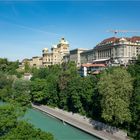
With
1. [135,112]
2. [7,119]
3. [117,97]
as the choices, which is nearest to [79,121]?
[117,97]

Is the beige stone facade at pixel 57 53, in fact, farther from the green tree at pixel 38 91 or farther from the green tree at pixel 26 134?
the green tree at pixel 26 134

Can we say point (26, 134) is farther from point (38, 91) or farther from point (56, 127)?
point (38, 91)

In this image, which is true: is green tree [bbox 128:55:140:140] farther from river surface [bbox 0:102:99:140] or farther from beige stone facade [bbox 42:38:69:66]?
beige stone facade [bbox 42:38:69:66]

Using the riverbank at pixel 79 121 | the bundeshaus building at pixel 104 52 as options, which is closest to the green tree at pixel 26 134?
the riverbank at pixel 79 121

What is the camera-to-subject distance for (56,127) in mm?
23156

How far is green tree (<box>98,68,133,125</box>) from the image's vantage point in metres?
19.4

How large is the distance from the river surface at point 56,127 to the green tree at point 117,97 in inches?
75.5

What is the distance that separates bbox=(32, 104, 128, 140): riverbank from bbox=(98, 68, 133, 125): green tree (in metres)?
1.02

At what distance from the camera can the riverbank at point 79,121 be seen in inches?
765

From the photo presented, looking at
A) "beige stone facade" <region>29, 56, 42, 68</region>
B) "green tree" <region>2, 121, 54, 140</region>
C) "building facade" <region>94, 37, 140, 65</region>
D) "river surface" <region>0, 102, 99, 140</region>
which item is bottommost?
"river surface" <region>0, 102, 99, 140</region>

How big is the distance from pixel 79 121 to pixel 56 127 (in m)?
1.94

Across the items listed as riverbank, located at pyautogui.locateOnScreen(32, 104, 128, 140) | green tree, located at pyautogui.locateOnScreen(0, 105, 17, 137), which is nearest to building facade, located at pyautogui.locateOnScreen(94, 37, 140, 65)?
riverbank, located at pyautogui.locateOnScreen(32, 104, 128, 140)

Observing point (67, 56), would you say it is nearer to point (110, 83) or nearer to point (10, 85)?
point (10, 85)

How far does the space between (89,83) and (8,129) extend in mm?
11777
